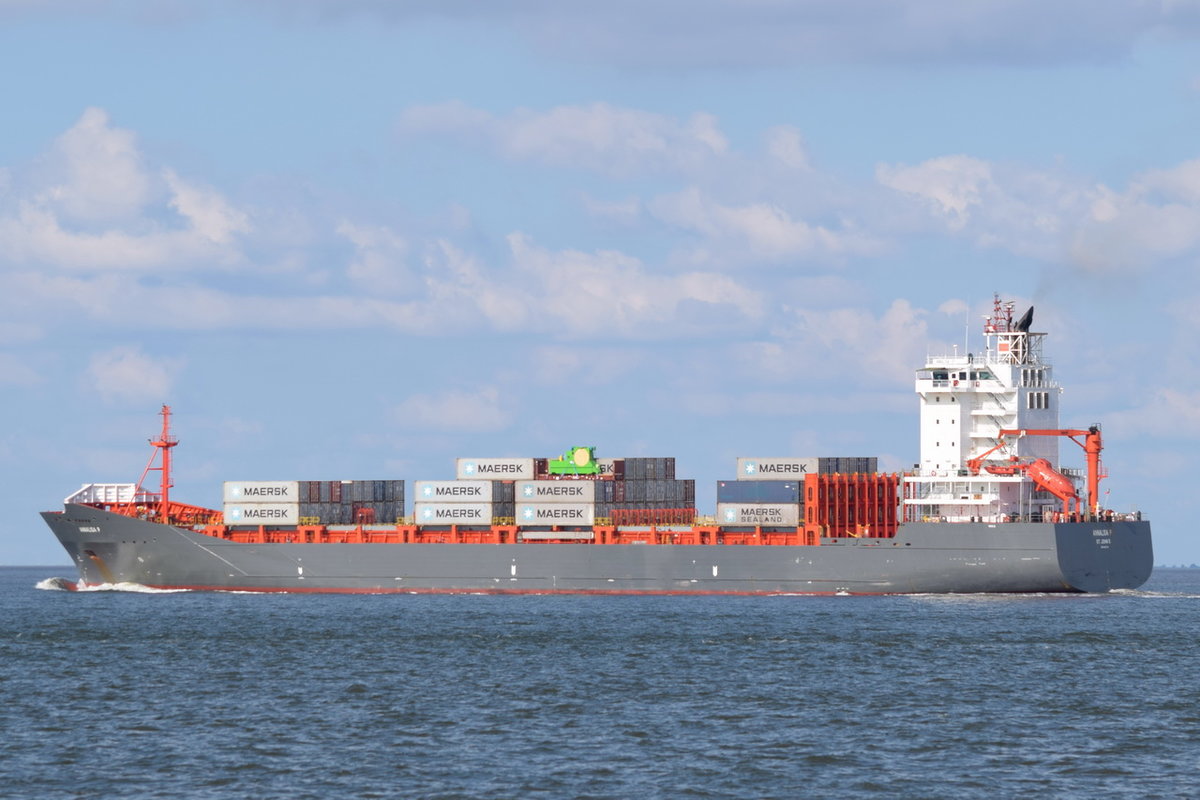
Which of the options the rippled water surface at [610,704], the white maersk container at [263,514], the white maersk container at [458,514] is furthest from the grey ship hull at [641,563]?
the rippled water surface at [610,704]

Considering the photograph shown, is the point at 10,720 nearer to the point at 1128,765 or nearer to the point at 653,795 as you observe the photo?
the point at 653,795

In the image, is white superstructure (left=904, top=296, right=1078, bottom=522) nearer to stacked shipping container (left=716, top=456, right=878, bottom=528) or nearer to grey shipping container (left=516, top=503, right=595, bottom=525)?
stacked shipping container (left=716, top=456, right=878, bottom=528)

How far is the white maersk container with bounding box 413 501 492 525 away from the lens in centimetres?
8600

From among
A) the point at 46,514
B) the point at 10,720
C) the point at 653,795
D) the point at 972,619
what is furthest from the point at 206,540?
the point at 653,795

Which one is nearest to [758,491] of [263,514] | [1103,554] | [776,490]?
[776,490]

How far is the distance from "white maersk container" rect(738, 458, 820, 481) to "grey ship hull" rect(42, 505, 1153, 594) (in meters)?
3.76

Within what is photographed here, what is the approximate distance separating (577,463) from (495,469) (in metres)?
4.46

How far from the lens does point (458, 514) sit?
86.1m

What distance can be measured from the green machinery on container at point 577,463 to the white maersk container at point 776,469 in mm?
8667

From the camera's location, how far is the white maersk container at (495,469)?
86625 millimetres

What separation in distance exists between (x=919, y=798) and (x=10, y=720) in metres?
23.2

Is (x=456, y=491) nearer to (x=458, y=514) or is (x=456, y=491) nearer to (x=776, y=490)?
(x=458, y=514)

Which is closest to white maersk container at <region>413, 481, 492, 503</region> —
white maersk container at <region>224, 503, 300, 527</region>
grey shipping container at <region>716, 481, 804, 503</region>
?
white maersk container at <region>224, 503, 300, 527</region>

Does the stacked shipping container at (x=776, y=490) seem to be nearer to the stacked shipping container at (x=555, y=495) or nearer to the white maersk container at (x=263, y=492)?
the stacked shipping container at (x=555, y=495)
